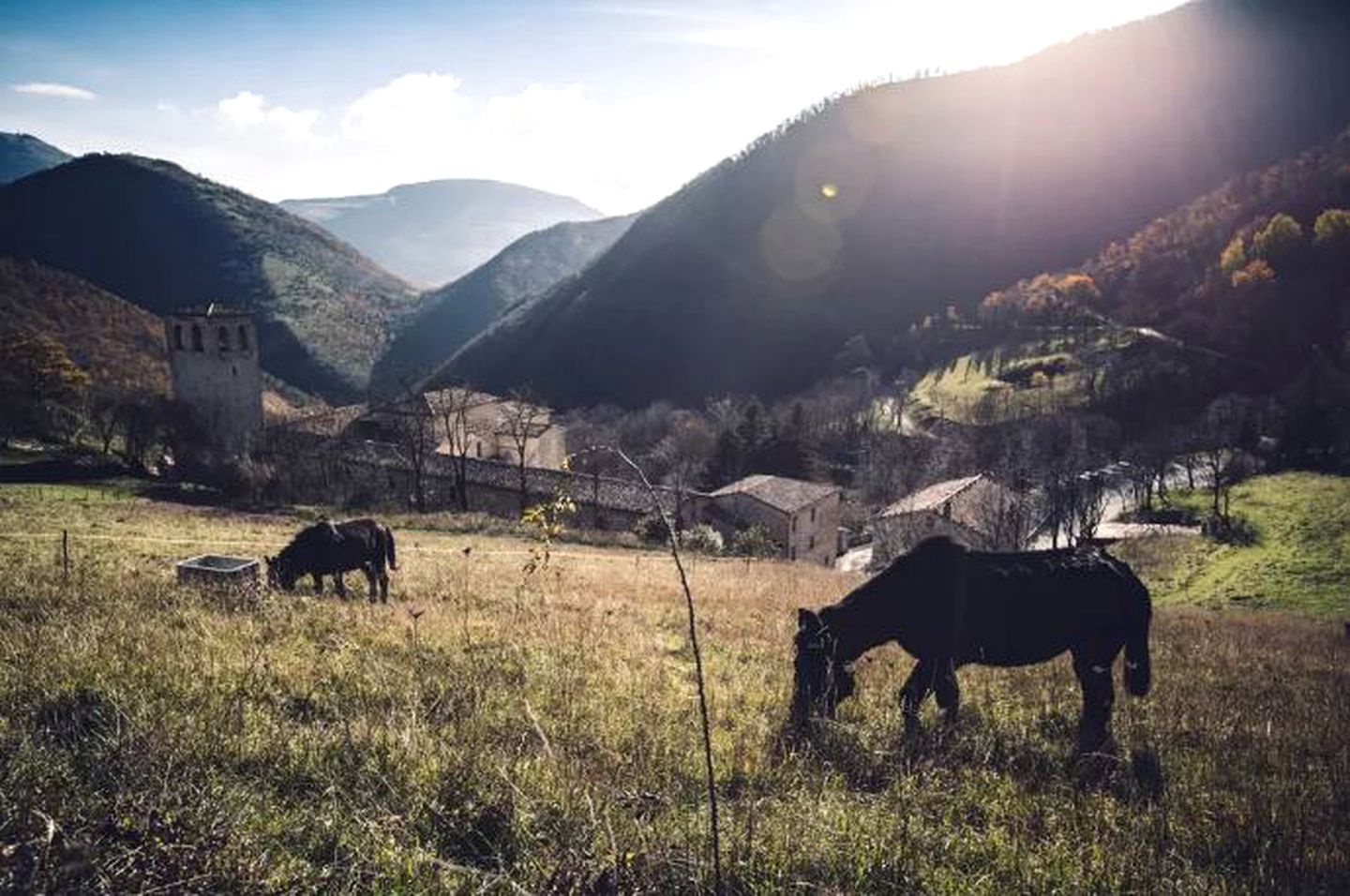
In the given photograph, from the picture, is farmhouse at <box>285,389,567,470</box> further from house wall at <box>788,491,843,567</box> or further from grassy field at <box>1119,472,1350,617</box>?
grassy field at <box>1119,472,1350,617</box>

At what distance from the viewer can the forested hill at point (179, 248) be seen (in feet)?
531

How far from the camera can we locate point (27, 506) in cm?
3222

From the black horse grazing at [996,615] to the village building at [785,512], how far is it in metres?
42.2

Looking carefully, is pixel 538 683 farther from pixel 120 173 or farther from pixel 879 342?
pixel 120 173

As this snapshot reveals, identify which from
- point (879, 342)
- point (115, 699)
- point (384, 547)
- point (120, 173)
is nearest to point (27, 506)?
point (384, 547)

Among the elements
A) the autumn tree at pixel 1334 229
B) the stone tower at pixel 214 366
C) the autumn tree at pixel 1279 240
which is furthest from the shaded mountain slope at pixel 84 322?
the autumn tree at pixel 1334 229

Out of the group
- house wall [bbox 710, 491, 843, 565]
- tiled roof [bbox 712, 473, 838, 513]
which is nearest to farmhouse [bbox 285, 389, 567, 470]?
tiled roof [bbox 712, 473, 838, 513]

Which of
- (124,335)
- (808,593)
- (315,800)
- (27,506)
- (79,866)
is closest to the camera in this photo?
(79,866)

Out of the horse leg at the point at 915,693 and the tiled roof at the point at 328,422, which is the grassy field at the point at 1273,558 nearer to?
the horse leg at the point at 915,693

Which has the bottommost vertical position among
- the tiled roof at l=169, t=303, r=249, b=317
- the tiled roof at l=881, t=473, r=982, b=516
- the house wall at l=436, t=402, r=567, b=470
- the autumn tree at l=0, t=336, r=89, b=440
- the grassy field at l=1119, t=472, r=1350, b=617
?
the grassy field at l=1119, t=472, r=1350, b=617

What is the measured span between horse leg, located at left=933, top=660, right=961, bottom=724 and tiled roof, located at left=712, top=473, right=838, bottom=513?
44.0 m

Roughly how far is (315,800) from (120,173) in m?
233

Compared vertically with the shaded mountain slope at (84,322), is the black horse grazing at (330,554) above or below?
below

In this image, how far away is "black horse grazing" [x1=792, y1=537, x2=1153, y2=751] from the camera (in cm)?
791
